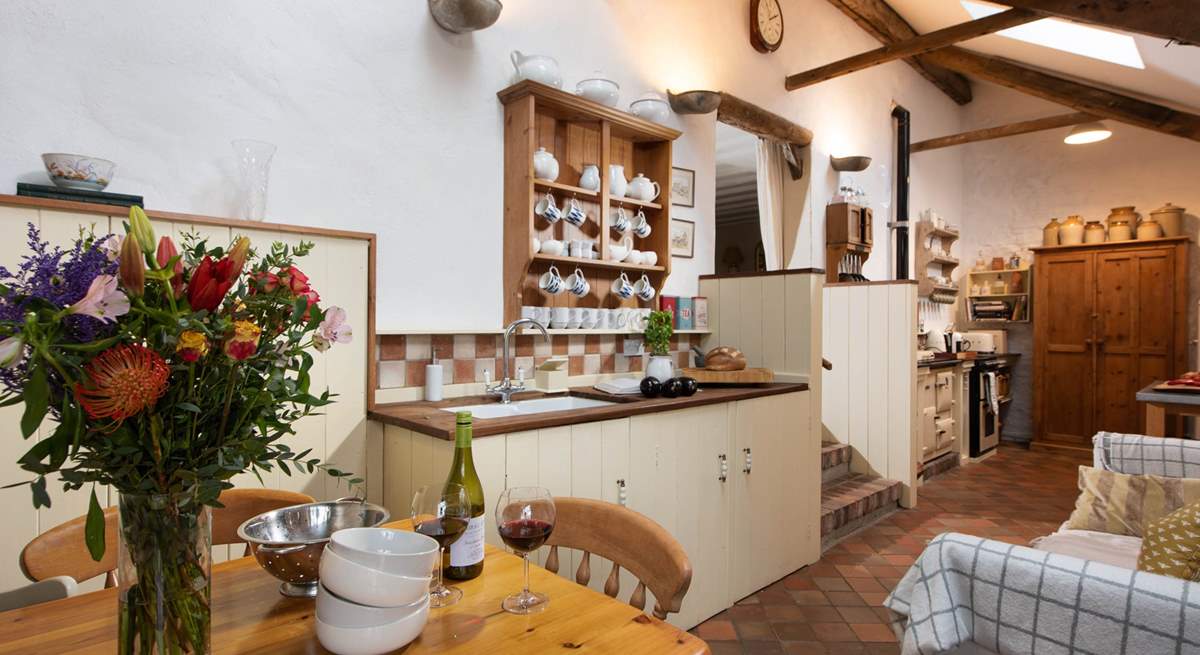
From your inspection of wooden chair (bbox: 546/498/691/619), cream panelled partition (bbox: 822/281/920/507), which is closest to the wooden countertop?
wooden chair (bbox: 546/498/691/619)

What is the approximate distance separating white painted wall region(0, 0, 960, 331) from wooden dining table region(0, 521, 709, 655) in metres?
1.43

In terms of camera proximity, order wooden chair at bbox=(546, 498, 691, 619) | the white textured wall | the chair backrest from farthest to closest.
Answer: the white textured wall
the chair backrest
wooden chair at bbox=(546, 498, 691, 619)

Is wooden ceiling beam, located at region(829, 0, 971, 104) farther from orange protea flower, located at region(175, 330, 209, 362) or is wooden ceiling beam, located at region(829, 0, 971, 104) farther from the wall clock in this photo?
orange protea flower, located at region(175, 330, 209, 362)

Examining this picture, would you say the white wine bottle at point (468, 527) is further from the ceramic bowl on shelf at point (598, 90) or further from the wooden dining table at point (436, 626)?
the ceramic bowl on shelf at point (598, 90)

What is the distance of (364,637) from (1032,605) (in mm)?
1210

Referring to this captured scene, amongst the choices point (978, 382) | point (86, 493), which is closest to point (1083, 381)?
point (978, 382)

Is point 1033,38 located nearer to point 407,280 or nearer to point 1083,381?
point 1083,381

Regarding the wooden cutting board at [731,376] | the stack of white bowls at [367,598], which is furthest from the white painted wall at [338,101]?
the stack of white bowls at [367,598]

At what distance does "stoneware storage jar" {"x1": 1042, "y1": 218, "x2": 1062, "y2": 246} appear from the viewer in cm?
689

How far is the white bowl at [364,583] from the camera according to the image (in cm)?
84

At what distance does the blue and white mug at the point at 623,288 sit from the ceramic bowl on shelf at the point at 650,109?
0.90 metres

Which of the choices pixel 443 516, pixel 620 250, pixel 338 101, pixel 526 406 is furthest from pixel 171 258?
pixel 620 250

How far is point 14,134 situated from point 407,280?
1.27 m

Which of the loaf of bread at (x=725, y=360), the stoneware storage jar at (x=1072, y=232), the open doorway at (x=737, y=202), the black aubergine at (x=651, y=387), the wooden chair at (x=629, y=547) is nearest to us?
the wooden chair at (x=629, y=547)
